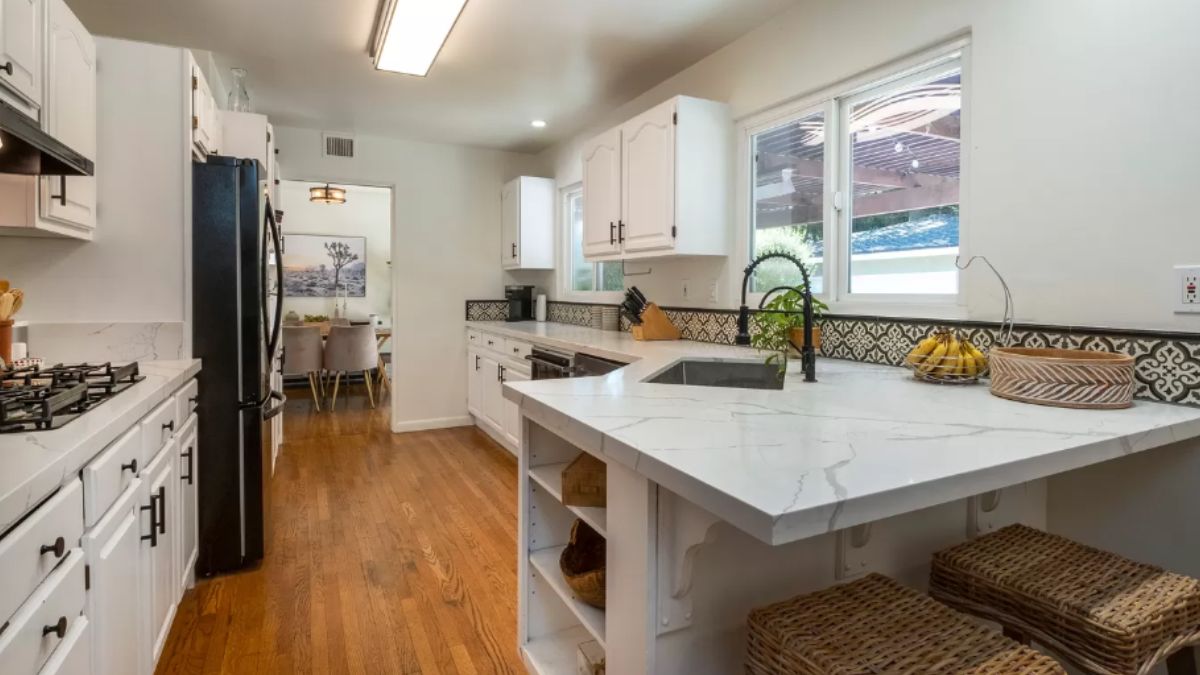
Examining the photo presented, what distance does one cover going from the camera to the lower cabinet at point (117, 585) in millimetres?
1282

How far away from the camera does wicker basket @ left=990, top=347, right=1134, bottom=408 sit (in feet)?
4.61

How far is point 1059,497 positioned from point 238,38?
3.74 meters

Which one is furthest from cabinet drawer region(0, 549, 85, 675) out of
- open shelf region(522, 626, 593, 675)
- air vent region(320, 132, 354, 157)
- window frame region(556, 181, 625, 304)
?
air vent region(320, 132, 354, 157)

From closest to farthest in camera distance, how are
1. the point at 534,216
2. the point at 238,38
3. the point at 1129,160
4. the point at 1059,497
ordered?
the point at 1129,160 → the point at 1059,497 → the point at 238,38 → the point at 534,216

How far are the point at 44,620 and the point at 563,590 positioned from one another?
959 mm

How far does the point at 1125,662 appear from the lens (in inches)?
39.4

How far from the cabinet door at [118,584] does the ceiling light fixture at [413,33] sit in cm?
200

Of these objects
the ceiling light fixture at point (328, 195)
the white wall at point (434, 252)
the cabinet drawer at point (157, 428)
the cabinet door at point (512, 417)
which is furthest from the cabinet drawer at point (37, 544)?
the ceiling light fixture at point (328, 195)

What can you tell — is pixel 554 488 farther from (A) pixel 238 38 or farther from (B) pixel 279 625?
(A) pixel 238 38

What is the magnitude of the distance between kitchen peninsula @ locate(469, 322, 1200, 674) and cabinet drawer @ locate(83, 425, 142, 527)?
908 millimetres

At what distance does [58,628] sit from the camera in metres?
1.06

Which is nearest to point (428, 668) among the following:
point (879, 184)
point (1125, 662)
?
point (1125, 662)

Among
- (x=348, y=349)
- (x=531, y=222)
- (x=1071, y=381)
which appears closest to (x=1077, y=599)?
(x=1071, y=381)

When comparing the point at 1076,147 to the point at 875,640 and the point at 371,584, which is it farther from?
the point at 371,584
